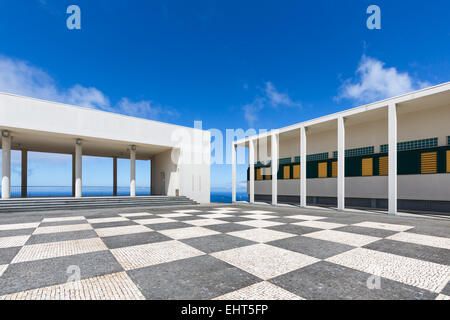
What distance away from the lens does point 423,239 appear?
6418mm

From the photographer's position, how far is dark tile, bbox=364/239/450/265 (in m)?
4.71

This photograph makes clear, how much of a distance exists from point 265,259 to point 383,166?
614 inches

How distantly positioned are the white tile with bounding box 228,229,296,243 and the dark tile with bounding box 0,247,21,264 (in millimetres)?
5371

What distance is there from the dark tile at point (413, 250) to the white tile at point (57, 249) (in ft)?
22.8

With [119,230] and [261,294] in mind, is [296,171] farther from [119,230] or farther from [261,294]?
[261,294]

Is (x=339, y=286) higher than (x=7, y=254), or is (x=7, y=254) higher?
(x=339, y=286)

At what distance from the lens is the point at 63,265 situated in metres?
4.23

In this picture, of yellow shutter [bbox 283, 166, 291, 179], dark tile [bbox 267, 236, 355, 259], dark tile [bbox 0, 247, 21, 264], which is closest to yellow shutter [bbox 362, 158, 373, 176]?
yellow shutter [bbox 283, 166, 291, 179]

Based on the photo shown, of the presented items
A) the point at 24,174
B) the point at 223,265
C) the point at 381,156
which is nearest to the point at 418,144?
the point at 381,156

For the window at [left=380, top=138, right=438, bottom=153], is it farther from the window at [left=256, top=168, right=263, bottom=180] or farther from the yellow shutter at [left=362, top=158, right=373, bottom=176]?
the window at [left=256, top=168, right=263, bottom=180]

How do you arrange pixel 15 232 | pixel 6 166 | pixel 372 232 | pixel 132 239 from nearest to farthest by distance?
pixel 132 239 < pixel 15 232 < pixel 372 232 < pixel 6 166

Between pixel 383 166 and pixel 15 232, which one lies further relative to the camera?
pixel 383 166

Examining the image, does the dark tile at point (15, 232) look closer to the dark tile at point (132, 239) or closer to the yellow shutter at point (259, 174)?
the dark tile at point (132, 239)

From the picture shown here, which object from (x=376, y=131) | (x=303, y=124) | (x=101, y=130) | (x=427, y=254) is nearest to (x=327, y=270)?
(x=427, y=254)
